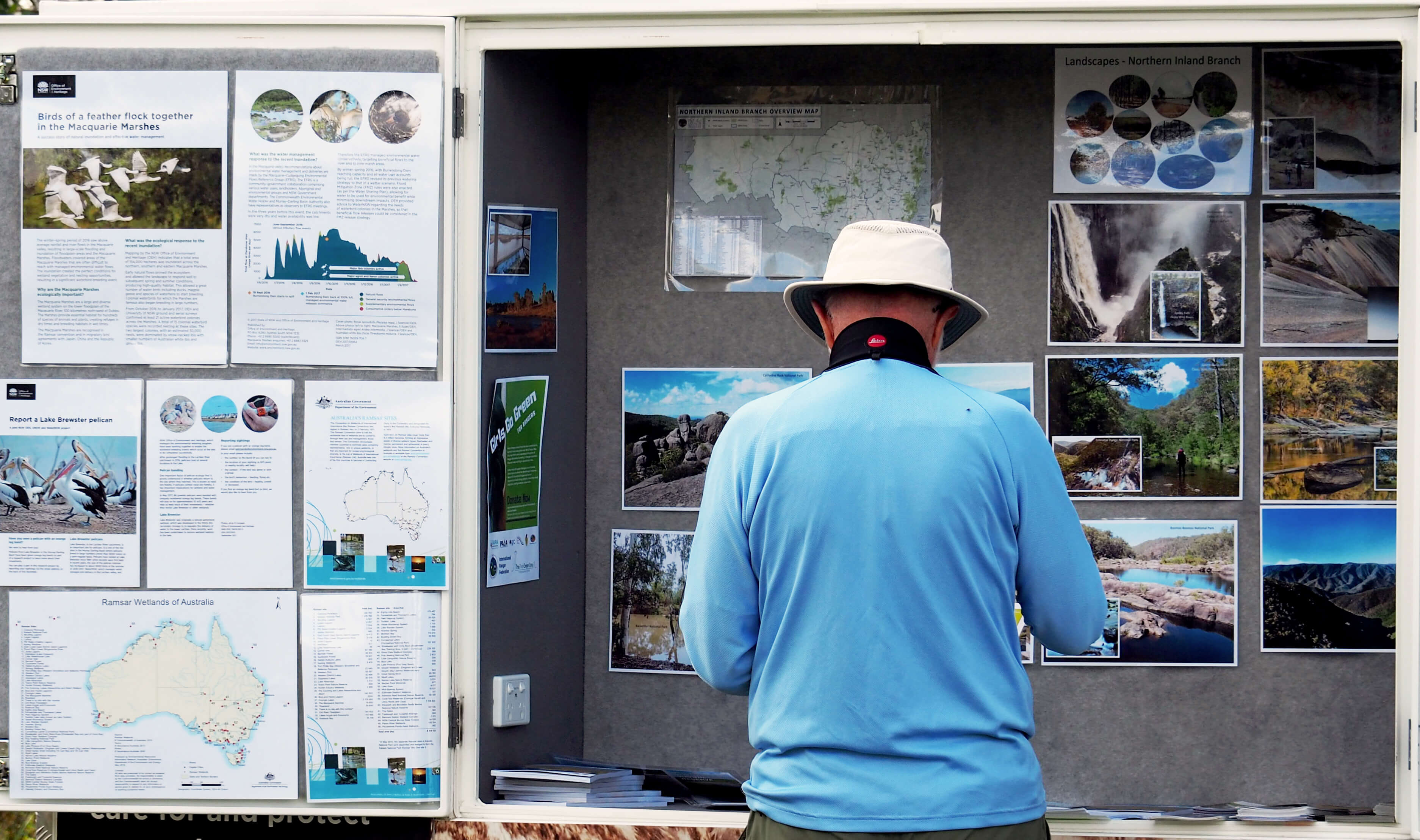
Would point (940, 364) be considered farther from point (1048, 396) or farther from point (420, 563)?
point (420, 563)

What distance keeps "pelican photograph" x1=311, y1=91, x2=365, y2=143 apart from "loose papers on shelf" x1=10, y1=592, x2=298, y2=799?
0.87 m

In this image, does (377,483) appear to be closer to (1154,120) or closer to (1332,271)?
(1154,120)

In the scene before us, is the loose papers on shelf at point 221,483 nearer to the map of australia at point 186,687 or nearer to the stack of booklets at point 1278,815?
the map of australia at point 186,687

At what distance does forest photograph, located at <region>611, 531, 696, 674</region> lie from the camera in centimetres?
289

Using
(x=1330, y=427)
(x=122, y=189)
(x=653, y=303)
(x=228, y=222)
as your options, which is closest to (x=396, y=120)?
(x=228, y=222)

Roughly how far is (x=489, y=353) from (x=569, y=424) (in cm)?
51

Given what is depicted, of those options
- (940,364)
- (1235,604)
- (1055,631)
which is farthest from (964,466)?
(1235,604)

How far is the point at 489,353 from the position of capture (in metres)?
2.32

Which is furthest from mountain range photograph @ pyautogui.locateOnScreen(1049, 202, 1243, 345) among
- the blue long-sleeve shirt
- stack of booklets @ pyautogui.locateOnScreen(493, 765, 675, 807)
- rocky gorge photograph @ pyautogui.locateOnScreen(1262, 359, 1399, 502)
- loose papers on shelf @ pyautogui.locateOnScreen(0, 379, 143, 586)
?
loose papers on shelf @ pyautogui.locateOnScreen(0, 379, 143, 586)

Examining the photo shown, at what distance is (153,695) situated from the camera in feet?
7.18

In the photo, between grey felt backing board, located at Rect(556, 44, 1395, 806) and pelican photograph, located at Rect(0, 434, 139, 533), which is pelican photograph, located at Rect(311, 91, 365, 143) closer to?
pelican photograph, located at Rect(0, 434, 139, 533)

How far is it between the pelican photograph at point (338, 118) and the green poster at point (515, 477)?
1.83ft

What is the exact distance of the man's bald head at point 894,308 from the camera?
164 centimetres

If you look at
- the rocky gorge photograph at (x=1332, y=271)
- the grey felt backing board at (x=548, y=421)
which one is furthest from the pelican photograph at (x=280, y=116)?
the rocky gorge photograph at (x=1332, y=271)
